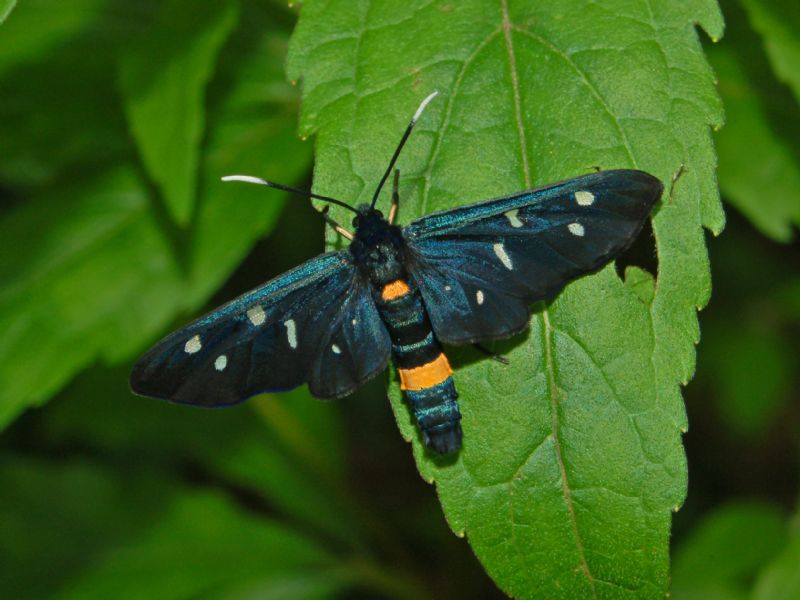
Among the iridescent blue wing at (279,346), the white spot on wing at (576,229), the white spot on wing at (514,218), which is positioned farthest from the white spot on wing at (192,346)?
the white spot on wing at (576,229)

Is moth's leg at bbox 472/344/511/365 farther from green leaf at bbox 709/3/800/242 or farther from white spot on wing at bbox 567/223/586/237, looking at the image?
green leaf at bbox 709/3/800/242

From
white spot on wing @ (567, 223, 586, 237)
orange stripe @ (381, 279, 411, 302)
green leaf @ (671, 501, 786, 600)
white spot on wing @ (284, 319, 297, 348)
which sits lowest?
green leaf @ (671, 501, 786, 600)

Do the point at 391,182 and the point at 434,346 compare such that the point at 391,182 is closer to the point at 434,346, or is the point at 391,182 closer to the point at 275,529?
the point at 434,346

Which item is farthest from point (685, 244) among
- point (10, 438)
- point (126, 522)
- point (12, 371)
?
point (10, 438)

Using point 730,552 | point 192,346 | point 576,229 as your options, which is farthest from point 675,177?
point 730,552

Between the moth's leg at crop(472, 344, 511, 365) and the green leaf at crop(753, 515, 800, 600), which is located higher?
the moth's leg at crop(472, 344, 511, 365)

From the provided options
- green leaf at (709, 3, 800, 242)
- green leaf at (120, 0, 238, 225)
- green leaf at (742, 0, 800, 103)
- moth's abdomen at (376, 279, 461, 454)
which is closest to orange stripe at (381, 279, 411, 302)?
moth's abdomen at (376, 279, 461, 454)

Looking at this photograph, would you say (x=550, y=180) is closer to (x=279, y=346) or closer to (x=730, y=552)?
(x=279, y=346)
